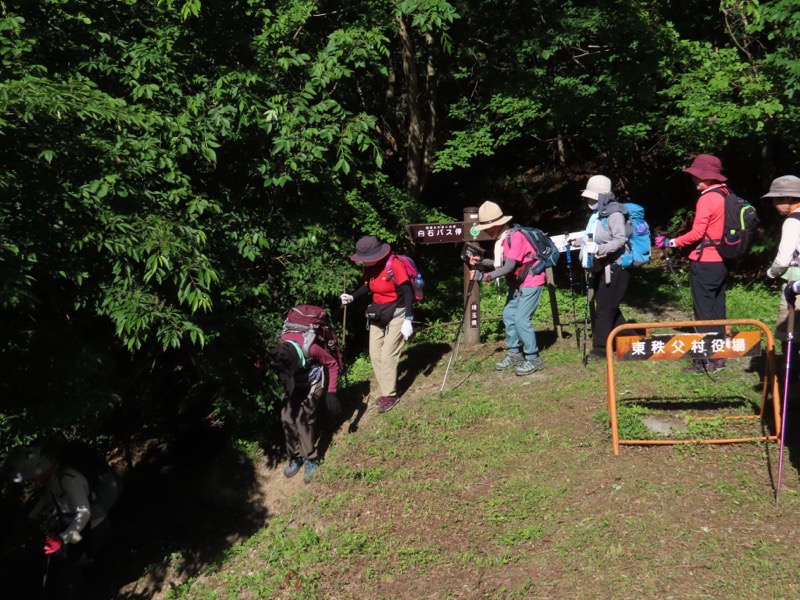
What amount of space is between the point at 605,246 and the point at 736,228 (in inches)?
43.8

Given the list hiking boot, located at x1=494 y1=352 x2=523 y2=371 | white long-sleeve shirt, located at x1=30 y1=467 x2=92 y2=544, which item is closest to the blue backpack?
hiking boot, located at x1=494 y1=352 x2=523 y2=371

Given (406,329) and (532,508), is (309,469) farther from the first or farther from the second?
(532,508)

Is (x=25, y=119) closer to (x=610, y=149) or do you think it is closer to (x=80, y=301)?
(x=80, y=301)

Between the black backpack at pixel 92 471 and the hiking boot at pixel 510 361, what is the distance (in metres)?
4.02

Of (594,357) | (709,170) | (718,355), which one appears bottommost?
(594,357)

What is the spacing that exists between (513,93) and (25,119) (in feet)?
24.1

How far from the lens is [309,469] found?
23.6ft

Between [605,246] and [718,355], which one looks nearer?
[718,355]

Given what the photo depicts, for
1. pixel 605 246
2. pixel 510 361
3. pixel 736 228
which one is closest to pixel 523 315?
pixel 510 361

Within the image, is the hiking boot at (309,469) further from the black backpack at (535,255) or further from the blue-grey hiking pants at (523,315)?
the black backpack at (535,255)

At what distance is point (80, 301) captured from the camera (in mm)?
5578

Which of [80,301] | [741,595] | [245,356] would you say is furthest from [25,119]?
[741,595]

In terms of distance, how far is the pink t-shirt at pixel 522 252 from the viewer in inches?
286

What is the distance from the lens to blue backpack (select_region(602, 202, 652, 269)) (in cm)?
702
